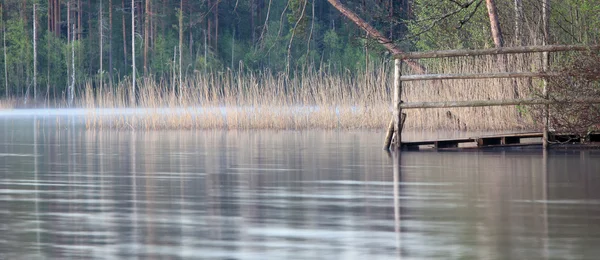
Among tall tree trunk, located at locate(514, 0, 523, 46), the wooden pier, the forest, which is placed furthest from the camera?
the forest

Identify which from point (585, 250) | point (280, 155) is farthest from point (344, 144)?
point (585, 250)

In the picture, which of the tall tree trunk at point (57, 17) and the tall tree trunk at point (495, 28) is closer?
the tall tree trunk at point (495, 28)

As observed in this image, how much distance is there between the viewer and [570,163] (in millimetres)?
11555

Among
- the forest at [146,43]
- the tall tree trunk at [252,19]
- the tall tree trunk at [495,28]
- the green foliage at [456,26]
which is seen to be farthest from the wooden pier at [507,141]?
the tall tree trunk at [252,19]

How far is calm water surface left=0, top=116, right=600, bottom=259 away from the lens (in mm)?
5734

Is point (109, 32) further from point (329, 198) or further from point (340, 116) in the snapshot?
point (329, 198)

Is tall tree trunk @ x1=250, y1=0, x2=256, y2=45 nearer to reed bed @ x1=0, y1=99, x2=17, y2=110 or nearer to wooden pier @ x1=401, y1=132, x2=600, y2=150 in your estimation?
reed bed @ x1=0, y1=99, x2=17, y2=110

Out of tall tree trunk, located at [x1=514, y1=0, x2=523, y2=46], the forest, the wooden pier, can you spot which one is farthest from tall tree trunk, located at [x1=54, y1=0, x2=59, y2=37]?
the wooden pier

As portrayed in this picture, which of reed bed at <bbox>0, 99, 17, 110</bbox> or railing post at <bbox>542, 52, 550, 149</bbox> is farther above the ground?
reed bed at <bbox>0, 99, 17, 110</bbox>

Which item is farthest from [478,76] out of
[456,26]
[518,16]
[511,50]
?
[456,26]

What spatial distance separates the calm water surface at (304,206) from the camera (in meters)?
5.73

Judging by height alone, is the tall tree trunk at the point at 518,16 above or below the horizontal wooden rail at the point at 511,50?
above

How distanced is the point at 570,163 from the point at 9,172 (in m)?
5.91

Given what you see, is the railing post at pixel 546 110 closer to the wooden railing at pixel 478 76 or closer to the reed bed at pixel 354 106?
the wooden railing at pixel 478 76
